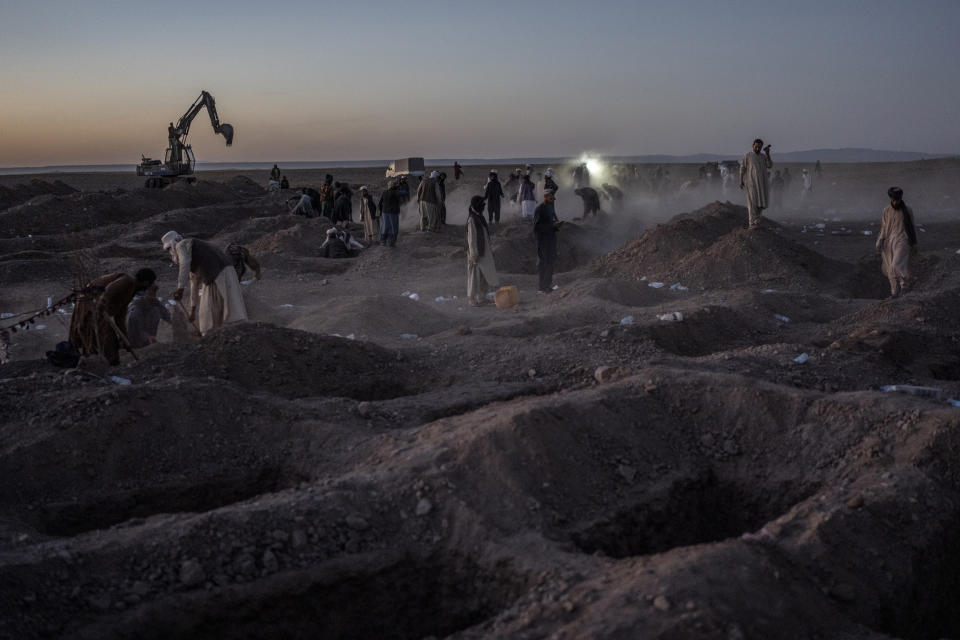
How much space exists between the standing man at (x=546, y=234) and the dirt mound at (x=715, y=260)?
203cm

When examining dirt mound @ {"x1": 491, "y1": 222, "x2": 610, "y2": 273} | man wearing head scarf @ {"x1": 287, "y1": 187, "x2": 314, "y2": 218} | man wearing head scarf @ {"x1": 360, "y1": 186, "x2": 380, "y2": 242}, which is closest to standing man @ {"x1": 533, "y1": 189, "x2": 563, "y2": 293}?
dirt mound @ {"x1": 491, "y1": 222, "x2": 610, "y2": 273}

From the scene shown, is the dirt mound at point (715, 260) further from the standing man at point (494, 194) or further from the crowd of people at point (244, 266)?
the standing man at point (494, 194)

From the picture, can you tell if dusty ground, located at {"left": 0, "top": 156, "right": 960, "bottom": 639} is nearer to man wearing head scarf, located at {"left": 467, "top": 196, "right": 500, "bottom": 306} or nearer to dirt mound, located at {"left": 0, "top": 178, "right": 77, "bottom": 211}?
man wearing head scarf, located at {"left": 467, "top": 196, "right": 500, "bottom": 306}

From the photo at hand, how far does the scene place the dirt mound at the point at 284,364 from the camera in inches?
309

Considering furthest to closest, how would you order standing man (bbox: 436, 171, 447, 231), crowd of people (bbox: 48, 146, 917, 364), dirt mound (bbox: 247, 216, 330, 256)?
standing man (bbox: 436, 171, 447, 231), dirt mound (bbox: 247, 216, 330, 256), crowd of people (bbox: 48, 146, 917, 364)

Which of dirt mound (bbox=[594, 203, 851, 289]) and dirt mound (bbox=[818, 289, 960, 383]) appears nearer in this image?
dirt mound (bbox=[818, 289, 960, 383])

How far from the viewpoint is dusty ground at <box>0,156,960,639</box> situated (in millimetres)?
4219

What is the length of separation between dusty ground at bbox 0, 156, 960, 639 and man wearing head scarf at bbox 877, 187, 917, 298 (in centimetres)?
117

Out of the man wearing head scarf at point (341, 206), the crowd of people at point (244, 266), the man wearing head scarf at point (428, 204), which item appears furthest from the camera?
the man wearing head scarf at point (428, 204)

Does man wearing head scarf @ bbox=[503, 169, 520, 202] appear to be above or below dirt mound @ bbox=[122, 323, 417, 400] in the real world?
above

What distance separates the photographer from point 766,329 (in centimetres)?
1031

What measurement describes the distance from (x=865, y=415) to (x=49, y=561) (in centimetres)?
507

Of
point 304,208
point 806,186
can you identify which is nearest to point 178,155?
point 304,208

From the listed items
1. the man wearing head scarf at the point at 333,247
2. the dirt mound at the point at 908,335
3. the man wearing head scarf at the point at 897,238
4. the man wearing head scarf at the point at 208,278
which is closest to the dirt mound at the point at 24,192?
the man wearing head scarf at the point at 333,247
